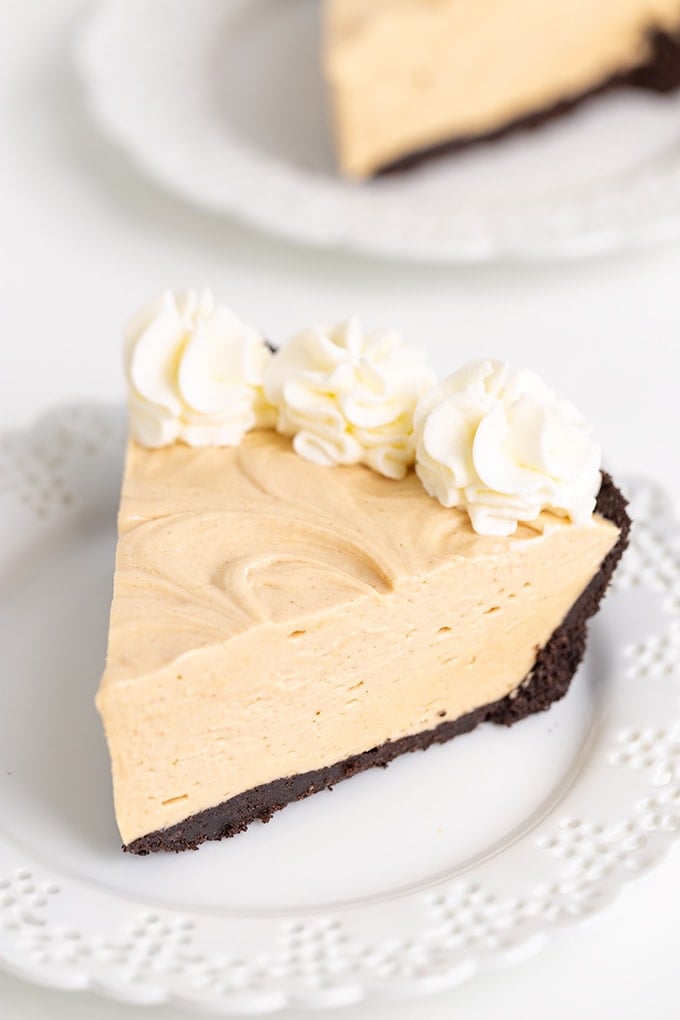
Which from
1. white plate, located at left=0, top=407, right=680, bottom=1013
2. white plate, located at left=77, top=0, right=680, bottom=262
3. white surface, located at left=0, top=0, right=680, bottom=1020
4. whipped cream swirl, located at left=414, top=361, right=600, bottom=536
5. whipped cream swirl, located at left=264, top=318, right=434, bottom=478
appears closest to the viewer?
white plate, located at left=0, top=407, right=680, bottom=1013

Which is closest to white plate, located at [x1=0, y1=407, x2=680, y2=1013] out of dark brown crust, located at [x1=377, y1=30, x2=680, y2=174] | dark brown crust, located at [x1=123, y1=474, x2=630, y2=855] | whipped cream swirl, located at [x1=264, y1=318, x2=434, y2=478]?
dark brown crust, located at [x1=123, y1=474, x2=630, y2=855]

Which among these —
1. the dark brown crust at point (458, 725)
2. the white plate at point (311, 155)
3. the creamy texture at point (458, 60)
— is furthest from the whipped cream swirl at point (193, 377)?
the creamy texture at point (458, 60)

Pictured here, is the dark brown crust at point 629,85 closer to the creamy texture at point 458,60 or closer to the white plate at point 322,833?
the creamy texture at point 458,60

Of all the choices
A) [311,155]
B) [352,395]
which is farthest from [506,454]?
[311,155]

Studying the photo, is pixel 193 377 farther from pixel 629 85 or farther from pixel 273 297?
pixel 629 85

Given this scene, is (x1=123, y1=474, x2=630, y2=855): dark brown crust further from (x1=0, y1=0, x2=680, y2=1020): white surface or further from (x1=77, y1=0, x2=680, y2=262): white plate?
(x1=77, y1=0, x2=680, y2=262): white plate

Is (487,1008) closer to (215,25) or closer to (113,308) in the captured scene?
(113,308)
